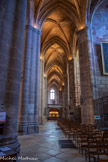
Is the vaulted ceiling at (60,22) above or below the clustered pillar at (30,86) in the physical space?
above

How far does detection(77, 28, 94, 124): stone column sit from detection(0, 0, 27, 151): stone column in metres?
9.00

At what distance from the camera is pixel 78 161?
3799 mm

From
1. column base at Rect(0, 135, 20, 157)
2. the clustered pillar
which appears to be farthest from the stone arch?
column base at Rect(0, 135, 20, 157)

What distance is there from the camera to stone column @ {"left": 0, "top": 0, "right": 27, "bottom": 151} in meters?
4.03

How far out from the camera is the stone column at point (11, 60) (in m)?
4.03

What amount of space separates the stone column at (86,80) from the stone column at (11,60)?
9.00 metres

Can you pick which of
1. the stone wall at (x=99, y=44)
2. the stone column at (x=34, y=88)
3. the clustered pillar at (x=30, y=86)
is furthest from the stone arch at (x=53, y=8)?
the clustered pillar at (x=30, y=86)

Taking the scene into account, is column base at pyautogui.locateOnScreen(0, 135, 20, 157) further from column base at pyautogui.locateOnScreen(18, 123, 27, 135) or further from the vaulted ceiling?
the vaulted ceiling

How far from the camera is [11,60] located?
14.9 feet

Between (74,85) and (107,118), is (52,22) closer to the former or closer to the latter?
(74,85)

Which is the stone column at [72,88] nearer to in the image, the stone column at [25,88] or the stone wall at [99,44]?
the stone wall at [99,44]

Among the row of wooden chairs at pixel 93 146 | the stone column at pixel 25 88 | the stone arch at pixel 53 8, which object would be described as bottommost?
the row of wooden chairs at pixel 93 146

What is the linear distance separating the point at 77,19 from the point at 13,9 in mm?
12162

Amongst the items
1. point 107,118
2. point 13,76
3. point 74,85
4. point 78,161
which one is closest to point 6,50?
point 13,76
